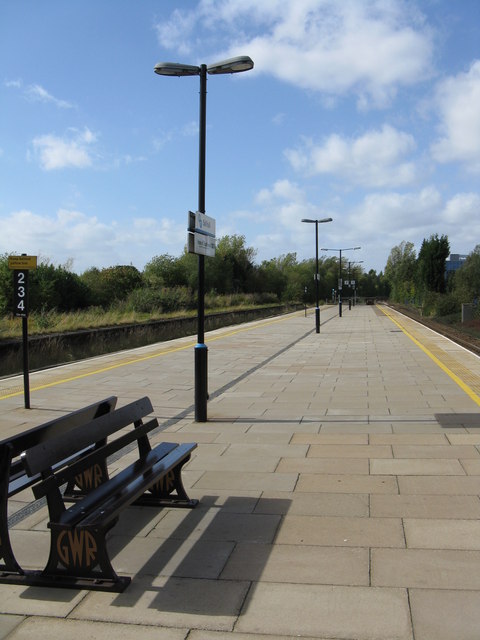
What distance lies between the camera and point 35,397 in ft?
30.7

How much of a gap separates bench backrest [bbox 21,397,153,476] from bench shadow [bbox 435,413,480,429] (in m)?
3.87

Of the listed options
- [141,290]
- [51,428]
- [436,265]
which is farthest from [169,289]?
[51,428]

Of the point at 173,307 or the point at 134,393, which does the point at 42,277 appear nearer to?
the point at 173,307

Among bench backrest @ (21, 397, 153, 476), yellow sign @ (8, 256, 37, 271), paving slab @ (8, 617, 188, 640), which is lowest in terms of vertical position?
paving slab @ (8, 617, 188, 640)

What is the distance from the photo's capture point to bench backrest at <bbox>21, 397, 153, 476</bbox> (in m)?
3.16

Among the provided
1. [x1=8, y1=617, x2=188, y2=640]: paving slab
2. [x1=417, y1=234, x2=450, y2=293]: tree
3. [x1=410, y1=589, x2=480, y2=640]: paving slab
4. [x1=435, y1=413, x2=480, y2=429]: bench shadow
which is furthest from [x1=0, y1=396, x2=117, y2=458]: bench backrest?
[x1=417, y1=234, x2=450, y2=293]: tree

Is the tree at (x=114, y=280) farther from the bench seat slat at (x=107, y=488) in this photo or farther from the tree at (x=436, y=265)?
the bench seat slat at (x=107, y=488)

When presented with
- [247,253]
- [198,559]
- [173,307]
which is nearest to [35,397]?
[198,559]

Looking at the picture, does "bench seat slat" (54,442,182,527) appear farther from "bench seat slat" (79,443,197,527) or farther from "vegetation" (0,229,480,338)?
"vegetation" (0,229,480,338)

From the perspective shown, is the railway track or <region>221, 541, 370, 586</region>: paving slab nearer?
<region>221, 541, 370, 586</region>: paving slab

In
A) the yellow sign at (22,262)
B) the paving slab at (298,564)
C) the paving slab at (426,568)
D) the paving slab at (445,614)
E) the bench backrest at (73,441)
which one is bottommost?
the paving slab at (298,564)

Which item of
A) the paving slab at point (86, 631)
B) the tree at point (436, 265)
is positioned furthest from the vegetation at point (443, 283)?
the paving slab at point (86, 631)

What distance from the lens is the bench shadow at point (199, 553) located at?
3.10 metres

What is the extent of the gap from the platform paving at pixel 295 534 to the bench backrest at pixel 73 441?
2.21 feet
